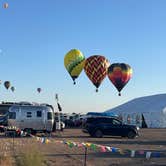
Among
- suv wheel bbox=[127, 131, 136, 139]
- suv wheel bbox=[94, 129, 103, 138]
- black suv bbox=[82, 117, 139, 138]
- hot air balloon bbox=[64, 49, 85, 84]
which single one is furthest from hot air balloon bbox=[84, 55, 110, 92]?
suv wheel bbox=[127, 131, 136, 139]

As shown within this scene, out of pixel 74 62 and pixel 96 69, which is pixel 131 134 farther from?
pixel 74 62

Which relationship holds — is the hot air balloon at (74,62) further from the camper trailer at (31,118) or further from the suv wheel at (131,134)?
the suv wheel at (131,134)

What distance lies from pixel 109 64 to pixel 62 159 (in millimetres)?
40089

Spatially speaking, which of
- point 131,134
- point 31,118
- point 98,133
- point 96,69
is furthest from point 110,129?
point 96,69

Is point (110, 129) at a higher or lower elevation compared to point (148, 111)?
lower

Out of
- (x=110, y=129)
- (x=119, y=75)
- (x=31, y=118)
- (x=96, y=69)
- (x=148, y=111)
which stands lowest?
(x=110, y=129)

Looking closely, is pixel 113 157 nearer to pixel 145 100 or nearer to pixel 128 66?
pixel 128 66

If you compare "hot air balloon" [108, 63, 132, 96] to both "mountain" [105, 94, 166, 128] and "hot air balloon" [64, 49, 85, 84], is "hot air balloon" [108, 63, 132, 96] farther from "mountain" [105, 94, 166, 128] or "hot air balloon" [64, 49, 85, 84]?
"mountain" [105, 94, 166, 128]

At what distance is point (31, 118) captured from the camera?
126 feet

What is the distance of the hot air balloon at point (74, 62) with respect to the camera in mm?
57250

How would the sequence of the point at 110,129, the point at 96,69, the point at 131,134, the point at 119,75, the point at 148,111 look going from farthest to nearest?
the point at 148,111, the point at 96,69, the point at 119,75, the point at 110,129, the point at 131,134

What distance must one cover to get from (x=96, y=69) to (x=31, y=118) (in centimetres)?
1982

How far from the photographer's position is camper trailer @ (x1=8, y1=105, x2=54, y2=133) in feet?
125

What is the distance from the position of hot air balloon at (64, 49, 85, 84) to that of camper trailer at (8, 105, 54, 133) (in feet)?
60.7
